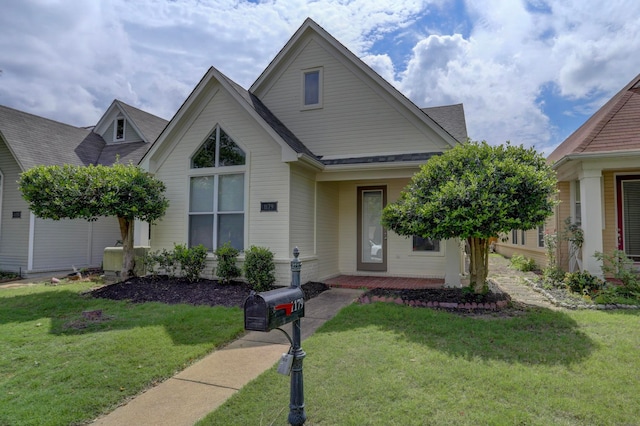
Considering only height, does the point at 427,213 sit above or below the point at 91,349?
above

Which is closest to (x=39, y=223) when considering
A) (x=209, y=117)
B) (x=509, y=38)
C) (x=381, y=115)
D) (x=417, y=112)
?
(x=209, y=117)

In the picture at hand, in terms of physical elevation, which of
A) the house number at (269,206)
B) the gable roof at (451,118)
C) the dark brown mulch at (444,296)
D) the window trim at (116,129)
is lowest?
the dark brown mulch at (444,296)

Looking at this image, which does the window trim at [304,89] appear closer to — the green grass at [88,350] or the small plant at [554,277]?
the green grass at [88,350]

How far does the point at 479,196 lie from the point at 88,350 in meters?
6.32

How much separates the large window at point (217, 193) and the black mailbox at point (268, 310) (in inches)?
259

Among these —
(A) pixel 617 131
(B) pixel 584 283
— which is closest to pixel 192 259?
(B) pixel 584 283

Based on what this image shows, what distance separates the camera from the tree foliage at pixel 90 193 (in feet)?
27.0

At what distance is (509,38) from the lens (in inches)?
388

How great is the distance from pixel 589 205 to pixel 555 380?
605 centimetres

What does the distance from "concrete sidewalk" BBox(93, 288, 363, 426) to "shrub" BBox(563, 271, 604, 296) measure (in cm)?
612

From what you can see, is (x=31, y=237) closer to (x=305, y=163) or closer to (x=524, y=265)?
(x=305, y=163)

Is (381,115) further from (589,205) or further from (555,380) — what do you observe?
(555,380)

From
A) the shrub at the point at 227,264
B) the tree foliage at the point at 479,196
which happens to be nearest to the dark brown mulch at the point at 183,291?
the shrub at the point at 227,264

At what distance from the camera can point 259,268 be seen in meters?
7.99
